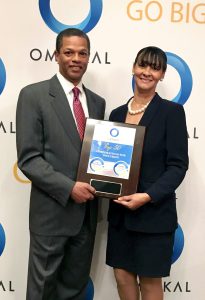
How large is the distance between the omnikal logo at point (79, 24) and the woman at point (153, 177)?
16.6 inches

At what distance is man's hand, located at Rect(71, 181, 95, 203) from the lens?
4.36 ft

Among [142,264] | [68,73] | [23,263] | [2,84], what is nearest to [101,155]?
[68,73]

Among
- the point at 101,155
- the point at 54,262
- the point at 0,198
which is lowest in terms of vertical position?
the point at 54,262

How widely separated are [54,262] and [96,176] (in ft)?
1.29

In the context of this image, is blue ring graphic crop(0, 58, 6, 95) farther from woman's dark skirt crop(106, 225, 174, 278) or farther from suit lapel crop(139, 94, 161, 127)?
woman's dark skirt crop(106, 225, 174, 278)

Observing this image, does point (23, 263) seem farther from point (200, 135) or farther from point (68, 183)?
point (200, 135)

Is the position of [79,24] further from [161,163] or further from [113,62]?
[161,163]

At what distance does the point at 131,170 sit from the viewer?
4.43 ft

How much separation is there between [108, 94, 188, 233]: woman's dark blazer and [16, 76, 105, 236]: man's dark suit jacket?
253 millimetres

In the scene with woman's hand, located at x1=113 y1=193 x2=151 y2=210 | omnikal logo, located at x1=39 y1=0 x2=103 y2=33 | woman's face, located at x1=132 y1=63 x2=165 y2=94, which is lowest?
woman's hand, located at x1=113 y1=193 x2=151 y2=210

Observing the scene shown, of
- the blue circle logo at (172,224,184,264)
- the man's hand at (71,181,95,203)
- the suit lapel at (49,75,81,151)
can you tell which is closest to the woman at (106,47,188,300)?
the man's hand at (71,181,95,203)

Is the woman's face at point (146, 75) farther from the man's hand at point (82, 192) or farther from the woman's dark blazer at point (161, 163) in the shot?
the man's hand at point (82, 192)

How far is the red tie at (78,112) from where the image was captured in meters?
1.40

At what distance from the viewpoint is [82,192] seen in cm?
133
